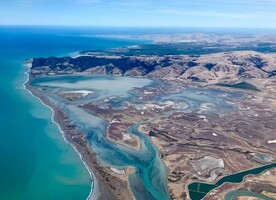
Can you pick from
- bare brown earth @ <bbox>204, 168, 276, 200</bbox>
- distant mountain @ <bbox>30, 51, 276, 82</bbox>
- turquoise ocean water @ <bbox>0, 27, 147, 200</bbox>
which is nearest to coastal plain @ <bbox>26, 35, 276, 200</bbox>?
bare brown earth @ <bbox>204, 168, 276, 200</bbox>

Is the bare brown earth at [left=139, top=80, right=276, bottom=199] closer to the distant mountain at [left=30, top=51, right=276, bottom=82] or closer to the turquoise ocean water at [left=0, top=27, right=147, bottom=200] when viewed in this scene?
the turquoise ocean water at [left=0, top=27, right=147, bottom=200]

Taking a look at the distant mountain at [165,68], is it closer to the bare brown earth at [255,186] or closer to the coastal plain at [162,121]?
the coastal plain at [162,121]

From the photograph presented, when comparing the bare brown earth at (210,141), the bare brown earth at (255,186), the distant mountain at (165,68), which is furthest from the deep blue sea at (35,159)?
the distant mountain at (165,68)

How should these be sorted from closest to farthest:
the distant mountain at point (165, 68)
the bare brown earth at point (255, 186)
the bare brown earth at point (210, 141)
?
the bare brown earth at point (255, 186), the bare brown earth at point (210, 141), the distant mountain at point (165, 68)

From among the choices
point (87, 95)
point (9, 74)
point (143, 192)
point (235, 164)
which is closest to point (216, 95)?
point (87, 95)

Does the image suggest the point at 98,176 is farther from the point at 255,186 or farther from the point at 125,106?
the point at 125,106

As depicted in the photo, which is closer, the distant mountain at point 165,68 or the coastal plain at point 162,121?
the coastal plain at point 162,121

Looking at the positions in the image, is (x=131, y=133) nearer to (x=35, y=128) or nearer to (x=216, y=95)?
(x=35, y=128)
